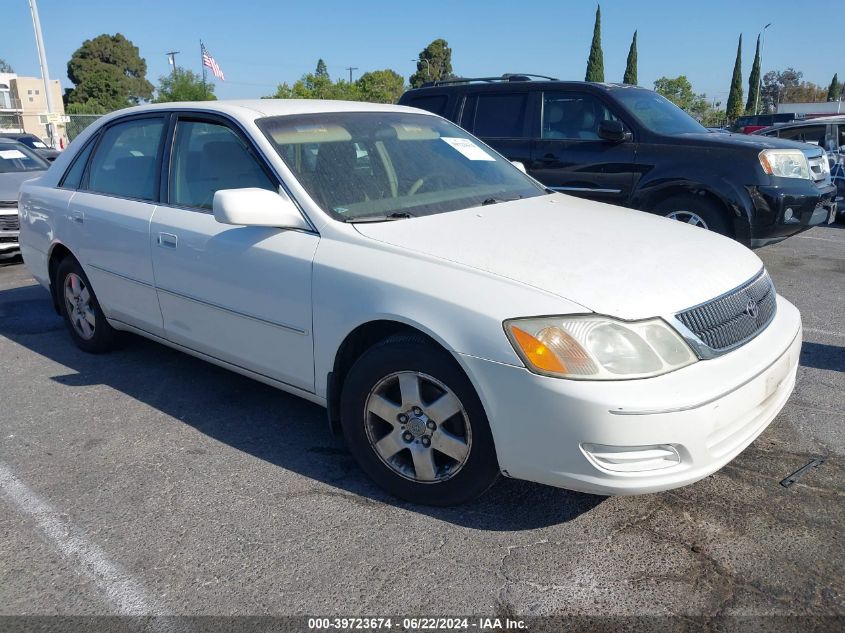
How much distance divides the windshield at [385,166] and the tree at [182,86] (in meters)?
52.9

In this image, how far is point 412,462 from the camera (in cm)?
295

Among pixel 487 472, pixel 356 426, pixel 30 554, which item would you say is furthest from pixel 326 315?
pixel 30 554

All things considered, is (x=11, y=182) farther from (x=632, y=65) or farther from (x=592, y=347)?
(x=632, y=65)

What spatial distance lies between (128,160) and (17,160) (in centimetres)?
644

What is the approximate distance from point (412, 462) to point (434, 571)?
0.51 metres

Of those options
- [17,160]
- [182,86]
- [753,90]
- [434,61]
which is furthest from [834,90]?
[17,160]

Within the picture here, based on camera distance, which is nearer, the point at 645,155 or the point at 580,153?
the point at 645,155

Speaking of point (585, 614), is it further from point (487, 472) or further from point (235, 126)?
point (235, 126)

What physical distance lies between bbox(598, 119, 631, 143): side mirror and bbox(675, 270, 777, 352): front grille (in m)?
4.13

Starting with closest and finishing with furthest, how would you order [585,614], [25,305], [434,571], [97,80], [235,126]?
[585,614] < [434,571] < [235,126] < [25,305] < [97,80]

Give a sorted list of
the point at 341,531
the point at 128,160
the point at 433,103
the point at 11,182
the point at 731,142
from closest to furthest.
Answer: the point at 341,531 → the point at 128,160 → the point at 731,142 → the point at 433,103 → the point at 11,182

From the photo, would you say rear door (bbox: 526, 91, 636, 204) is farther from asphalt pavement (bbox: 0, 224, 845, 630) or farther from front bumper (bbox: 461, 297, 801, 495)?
front bumper (bbox: 461, 297, 801, 495)

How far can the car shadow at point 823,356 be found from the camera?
452 cm

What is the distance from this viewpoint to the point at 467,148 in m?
4.20
